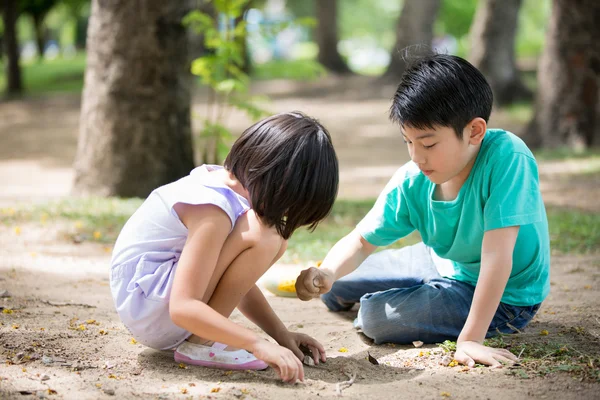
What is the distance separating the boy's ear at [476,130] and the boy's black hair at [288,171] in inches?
24.0

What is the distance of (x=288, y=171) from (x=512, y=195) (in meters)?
0.89

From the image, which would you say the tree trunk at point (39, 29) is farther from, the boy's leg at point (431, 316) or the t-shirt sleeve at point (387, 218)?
the boy's leg at point (431, 316)

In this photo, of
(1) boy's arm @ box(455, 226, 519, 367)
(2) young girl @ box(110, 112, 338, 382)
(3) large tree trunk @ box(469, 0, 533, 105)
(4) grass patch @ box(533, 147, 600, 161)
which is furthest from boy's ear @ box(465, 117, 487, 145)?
(3) large tree trunk @ box(469, 0, 533, 105)

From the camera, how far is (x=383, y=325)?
9.98 ft

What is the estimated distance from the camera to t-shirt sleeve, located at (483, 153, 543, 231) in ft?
8.75

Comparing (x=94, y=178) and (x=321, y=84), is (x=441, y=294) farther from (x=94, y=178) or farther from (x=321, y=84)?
(x=321, y=84)

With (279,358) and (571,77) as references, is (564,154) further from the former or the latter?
(279,358)

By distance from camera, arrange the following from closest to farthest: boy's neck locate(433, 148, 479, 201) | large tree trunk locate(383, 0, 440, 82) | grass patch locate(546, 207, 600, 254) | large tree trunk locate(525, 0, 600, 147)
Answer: boy's neck locate(433, 148, 479, 201), grass patch locate(546, 207, 600, 254), large tree trunk locate(525, 0, 600, 147), large tree trunk locate(383, 0, 440, 82)

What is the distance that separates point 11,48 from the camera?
679 inches

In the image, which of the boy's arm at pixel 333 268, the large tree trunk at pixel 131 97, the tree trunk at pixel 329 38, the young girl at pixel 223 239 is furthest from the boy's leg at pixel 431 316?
the tree trunk at pixel 329 38

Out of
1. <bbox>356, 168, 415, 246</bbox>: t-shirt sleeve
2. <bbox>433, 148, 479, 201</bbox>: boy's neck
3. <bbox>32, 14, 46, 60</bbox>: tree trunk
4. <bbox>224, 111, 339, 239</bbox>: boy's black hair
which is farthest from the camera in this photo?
<bbox>32, 14, 46, 60</bbox>: tree trunk

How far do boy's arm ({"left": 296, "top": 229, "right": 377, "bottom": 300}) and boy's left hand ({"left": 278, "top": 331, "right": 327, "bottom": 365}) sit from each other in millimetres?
161

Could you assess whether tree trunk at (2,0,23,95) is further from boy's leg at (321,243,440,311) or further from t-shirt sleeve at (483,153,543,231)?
t-shirt sleeve at (483,153,543,231)

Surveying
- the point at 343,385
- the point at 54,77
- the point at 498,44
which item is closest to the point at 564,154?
the point at 498,44
